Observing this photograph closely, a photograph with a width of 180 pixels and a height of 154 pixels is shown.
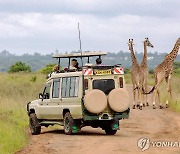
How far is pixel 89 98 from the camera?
52.0 feet

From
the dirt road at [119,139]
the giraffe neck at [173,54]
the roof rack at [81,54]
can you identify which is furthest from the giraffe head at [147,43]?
the roof rack at [81,54]

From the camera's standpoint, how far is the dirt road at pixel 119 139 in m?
13.1

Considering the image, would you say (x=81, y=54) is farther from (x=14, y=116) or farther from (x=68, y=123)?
(x=14, y=116)

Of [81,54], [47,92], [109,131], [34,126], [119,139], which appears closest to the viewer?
[119,139]

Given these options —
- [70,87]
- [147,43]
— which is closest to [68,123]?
[70,87]

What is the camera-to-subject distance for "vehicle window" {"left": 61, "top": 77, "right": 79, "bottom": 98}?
16.4 m

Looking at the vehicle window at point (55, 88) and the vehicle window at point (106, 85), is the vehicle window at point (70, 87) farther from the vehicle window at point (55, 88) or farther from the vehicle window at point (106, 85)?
the vehicle window at point (106, 85)

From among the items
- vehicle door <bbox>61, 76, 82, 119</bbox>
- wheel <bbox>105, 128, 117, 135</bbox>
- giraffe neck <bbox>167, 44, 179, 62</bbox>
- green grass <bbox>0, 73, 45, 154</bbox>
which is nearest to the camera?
green grass <bbox>0, 73, 45, 154</bbox>

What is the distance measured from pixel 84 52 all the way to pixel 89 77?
6.63ft

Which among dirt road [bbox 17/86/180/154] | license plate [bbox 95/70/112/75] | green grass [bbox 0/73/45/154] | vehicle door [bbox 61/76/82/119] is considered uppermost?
license plate [bbox 95/70/112/75]

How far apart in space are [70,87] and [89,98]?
1006 mm

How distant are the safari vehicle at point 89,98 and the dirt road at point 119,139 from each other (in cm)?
43

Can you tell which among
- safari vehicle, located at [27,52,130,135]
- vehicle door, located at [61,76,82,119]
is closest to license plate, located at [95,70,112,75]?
safari vehicle, located at [27,52,130,135]

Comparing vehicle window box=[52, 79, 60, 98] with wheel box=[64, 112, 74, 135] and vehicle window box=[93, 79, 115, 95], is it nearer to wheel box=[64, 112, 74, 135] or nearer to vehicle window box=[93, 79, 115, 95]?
wheel box=[64, 112, 74, 135]
